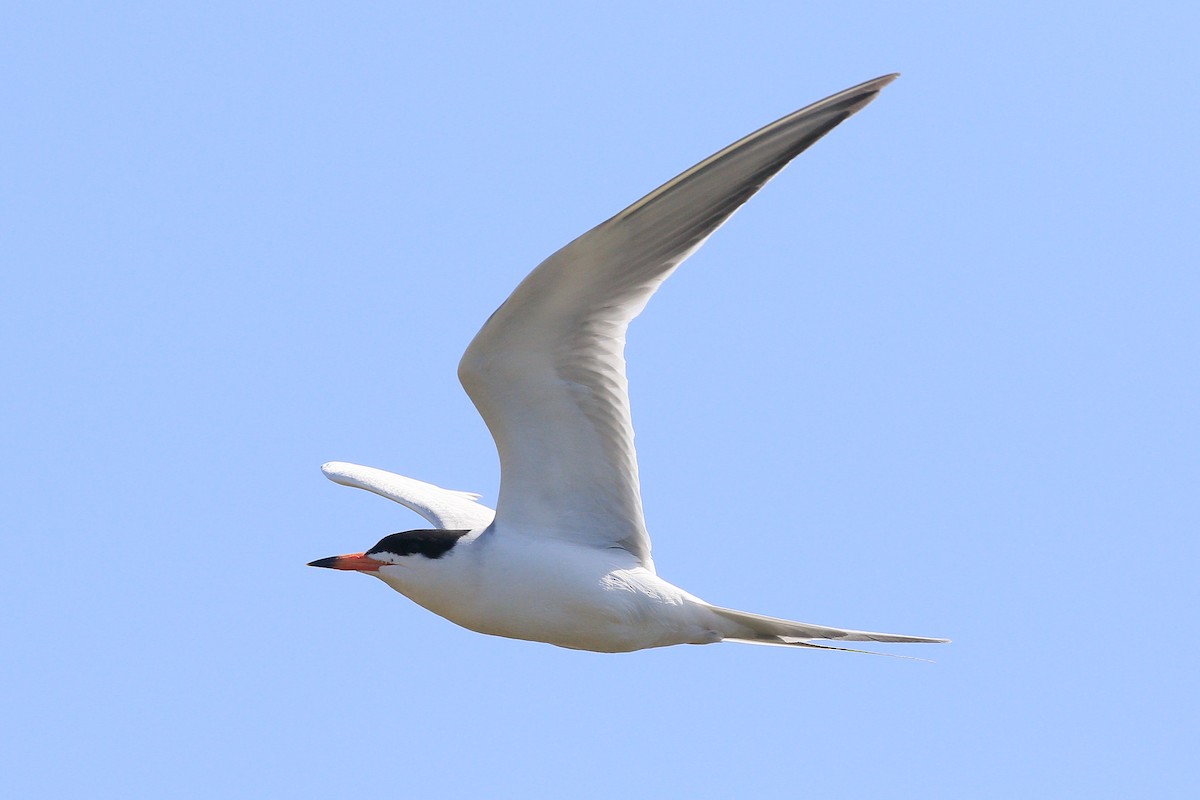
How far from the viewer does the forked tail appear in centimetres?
637

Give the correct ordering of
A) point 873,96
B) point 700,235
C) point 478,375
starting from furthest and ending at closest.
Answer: point 478,375 → point 700,235 → point 873,96

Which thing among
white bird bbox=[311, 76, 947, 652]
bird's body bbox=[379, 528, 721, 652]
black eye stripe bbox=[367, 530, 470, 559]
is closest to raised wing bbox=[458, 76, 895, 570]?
white bird bbox=[311, 76, 947, 652]

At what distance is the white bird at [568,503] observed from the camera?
593cm

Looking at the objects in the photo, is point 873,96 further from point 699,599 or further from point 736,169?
point 699,599

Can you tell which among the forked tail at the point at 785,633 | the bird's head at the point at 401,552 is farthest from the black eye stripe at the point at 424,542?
the forked tail at the point at 785,633

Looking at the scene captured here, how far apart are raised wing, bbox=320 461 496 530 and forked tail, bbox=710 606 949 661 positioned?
1.46 m

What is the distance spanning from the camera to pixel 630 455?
6406 mm

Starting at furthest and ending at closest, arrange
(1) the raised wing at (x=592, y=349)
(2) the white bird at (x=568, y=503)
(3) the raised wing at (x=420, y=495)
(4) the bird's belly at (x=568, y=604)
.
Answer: (3) the raised wing at (x=420, y=495) → (4) the bird's belly at (x=568, y=604) → (2) the white bird at (x=568, y=503) → (1) the raised wing at (x=592, y=349)

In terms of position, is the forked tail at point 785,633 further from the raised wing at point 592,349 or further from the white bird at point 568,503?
the raised wing at point 592,349

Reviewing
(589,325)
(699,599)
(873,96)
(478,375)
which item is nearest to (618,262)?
(589,325)

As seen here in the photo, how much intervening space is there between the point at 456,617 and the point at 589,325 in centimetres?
151

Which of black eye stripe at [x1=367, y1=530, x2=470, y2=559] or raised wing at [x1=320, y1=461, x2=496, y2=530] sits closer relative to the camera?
black eye stripe at [x1=367, y1=530, x2=470, y2=559]

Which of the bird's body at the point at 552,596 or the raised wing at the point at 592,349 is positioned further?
the bird's body at the point at 552,596

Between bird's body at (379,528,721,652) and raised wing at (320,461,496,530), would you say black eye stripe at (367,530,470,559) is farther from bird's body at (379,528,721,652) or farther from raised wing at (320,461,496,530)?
raised wing at (320,461,496,530)
